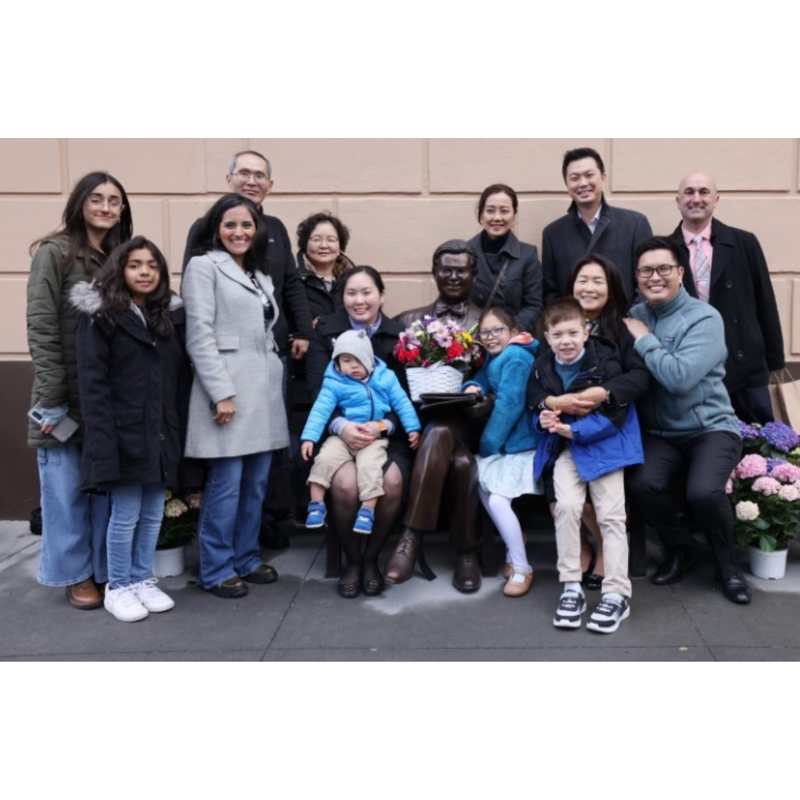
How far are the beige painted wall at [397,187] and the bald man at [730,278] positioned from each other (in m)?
0.83

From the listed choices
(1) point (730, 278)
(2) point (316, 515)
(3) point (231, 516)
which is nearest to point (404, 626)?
(2) point (316, 515)

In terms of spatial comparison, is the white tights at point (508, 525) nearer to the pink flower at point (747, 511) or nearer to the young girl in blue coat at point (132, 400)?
the pink flower at point (747, 511)

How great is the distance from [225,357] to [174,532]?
1.23 metres

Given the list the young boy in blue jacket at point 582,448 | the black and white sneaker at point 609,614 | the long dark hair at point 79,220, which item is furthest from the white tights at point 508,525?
the long dark hair at point 79,220

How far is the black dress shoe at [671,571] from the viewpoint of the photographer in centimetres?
401

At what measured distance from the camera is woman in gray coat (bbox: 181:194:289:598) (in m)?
3.74

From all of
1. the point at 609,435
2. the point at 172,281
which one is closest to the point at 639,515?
the point at 609,435

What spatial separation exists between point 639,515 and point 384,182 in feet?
9.85

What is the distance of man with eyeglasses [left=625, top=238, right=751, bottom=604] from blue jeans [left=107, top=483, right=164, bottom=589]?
101 inches

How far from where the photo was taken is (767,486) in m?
3.96

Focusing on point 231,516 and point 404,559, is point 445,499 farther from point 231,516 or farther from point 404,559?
point 231,516

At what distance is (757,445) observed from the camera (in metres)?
4.32

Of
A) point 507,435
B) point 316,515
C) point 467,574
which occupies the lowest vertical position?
point 467,574

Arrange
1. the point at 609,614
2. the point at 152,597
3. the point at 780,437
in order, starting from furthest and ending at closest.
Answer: the point at 780,437 → the point at 152,597 → the point at 609,614
